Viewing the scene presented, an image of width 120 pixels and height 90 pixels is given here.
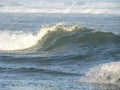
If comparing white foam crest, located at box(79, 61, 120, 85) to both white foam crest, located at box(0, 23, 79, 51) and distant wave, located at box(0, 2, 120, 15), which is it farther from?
distant wave, located at box(0, 2, 120, 15)

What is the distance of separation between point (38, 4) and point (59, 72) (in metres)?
97.4

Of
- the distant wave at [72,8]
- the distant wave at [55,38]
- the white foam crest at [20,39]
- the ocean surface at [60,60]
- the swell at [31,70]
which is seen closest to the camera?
the ocean surface at [60,60]

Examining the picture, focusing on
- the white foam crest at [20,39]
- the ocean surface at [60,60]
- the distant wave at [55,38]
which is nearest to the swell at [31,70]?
the ocean surface at [60,60]

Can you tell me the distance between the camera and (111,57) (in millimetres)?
22000

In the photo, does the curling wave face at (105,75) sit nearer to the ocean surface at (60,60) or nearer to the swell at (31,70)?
the ocean surface at (60,60)

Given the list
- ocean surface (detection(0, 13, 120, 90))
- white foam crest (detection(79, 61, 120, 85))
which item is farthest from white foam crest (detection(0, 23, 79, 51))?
white foam crest (detection(79, 61, 120, 85))

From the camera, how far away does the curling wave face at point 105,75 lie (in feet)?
53.5

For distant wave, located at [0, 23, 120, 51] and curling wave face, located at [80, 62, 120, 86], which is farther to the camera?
distant wave, located at [0, 23, 120, 51]

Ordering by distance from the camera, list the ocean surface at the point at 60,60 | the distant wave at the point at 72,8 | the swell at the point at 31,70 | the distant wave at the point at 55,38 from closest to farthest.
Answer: the ocean surface at the point at 60,60 → the swell at the point at 31,70 → the distant wave at the point at 55,38 → the distant wave at the point at 72,8

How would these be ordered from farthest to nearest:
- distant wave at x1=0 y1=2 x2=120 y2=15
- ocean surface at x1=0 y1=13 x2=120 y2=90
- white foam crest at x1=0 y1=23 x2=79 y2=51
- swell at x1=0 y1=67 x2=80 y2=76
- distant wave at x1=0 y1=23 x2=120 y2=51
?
distant wave at x1=0 y1=2 x2=120 y2=15 < white foam crest at x1=0 y1=23 x2=79 y2=51 < distant wave at x1=0 y1=23 x2=120 y2=51 < swell at x1=0 y1=67 x2=80 y2=76 < ocean surface at x1=0 y1=13 x2=120 y2=90

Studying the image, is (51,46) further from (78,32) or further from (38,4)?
(38,4)

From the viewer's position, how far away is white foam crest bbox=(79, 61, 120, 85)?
16.3 m

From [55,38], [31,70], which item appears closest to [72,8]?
[55,38]

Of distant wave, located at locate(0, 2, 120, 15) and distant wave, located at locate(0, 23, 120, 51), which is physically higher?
distant wave, located at locate(0, 23, 120, 51)
